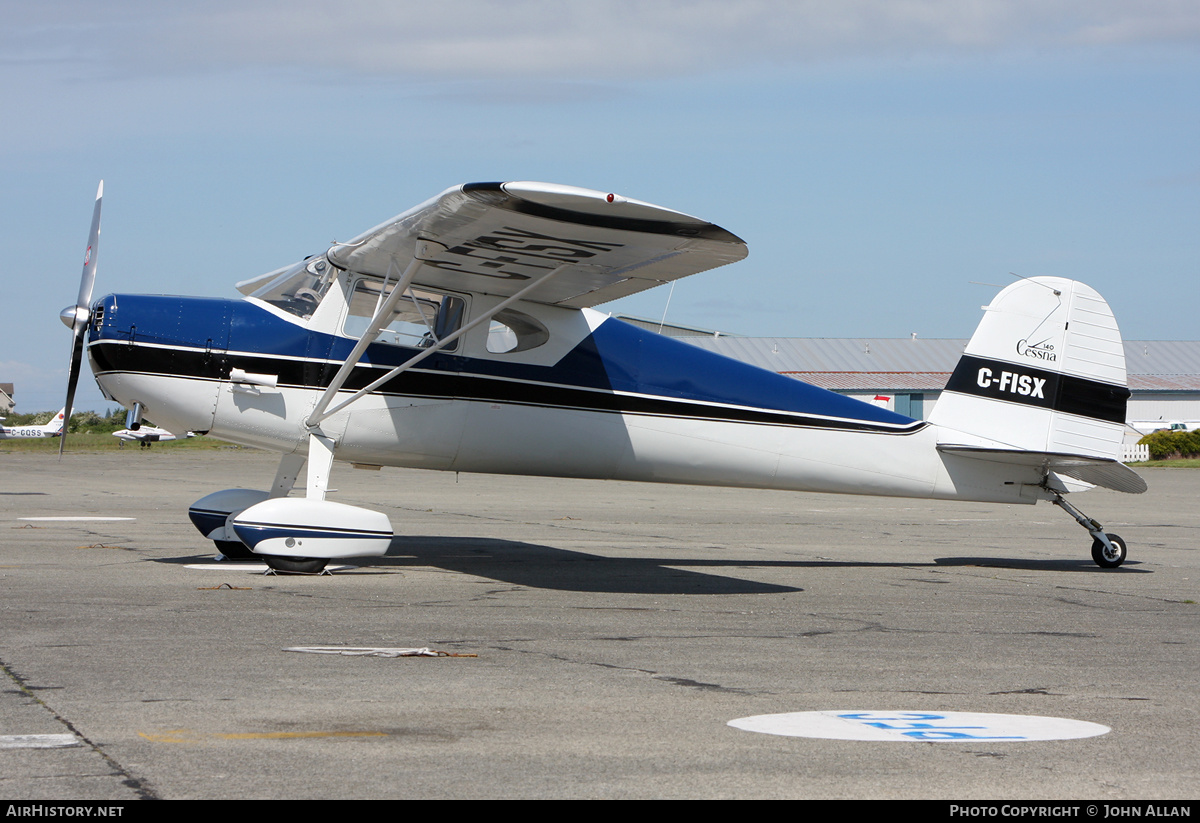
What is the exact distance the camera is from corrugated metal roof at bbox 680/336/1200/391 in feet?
210

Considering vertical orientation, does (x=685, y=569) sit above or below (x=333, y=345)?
below

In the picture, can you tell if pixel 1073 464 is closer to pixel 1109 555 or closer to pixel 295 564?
pixel 1109 555

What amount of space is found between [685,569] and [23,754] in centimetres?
776

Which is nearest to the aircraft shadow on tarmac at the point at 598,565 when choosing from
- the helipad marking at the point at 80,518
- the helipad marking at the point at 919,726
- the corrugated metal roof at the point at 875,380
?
the helipad marking at the point at 919,726

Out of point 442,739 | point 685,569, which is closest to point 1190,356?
point 685,569

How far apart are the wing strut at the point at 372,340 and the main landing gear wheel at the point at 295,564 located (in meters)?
1.20

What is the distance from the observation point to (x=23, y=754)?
155 inches

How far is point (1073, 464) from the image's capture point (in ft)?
37.2

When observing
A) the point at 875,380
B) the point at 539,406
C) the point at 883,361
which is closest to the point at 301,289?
the point at 539,406

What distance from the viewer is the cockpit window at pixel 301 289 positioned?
10.2 m

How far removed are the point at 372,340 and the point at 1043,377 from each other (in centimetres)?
693

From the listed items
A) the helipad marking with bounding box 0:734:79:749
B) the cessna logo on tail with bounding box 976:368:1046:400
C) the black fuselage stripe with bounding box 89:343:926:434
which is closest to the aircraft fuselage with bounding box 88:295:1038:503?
the black fuselage stripe with bounding box 89:343:926:434

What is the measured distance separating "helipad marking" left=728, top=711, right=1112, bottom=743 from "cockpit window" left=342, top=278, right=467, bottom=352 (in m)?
6.15
